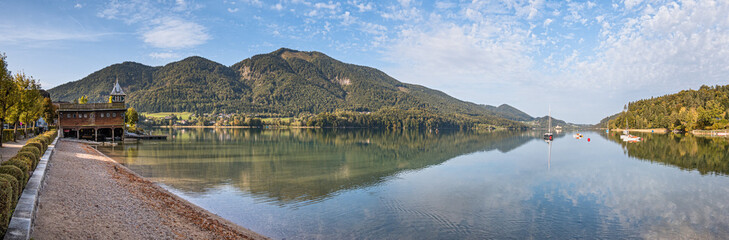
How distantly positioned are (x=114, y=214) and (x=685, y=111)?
15008 centimetres

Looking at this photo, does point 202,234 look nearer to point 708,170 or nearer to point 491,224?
point 491,224

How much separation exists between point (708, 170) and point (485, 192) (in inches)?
920

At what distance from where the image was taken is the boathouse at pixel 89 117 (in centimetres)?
5028

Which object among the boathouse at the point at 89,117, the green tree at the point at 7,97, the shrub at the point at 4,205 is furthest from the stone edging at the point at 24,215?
the boathouse at the point at 89,117

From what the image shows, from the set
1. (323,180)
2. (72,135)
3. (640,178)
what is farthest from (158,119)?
(640,178)

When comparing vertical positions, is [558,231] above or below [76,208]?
below

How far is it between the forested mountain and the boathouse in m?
139

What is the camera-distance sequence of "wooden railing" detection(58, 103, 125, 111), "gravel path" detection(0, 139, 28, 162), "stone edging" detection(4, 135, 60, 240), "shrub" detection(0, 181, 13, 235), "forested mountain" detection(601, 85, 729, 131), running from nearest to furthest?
"shrub" detection(0, 181, 13, 235) → "stone edging" detection(4, 135, 60, 240) → "gravel path" detection(0, 139, 28, 162) → "wooden railing" detection(58, 103, 125, 111) → "forested mountain" detection(601, 85, 729, 131)

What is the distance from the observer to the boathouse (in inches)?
1980

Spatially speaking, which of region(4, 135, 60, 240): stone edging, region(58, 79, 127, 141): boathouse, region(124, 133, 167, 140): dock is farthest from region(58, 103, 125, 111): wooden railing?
region(4, 135, 60, 240): stone edging

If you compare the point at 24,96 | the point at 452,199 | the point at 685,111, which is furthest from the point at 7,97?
the point at 685,111

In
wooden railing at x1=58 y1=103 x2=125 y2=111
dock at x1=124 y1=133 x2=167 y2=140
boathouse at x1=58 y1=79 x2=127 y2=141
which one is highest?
wooden railing at x1=58 y1=103 x2=125 y2=111

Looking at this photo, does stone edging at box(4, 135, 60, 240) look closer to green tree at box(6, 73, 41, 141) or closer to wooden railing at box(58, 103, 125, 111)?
green tree at box(6, 73, 41, 141)

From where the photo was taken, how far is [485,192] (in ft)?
72.2
